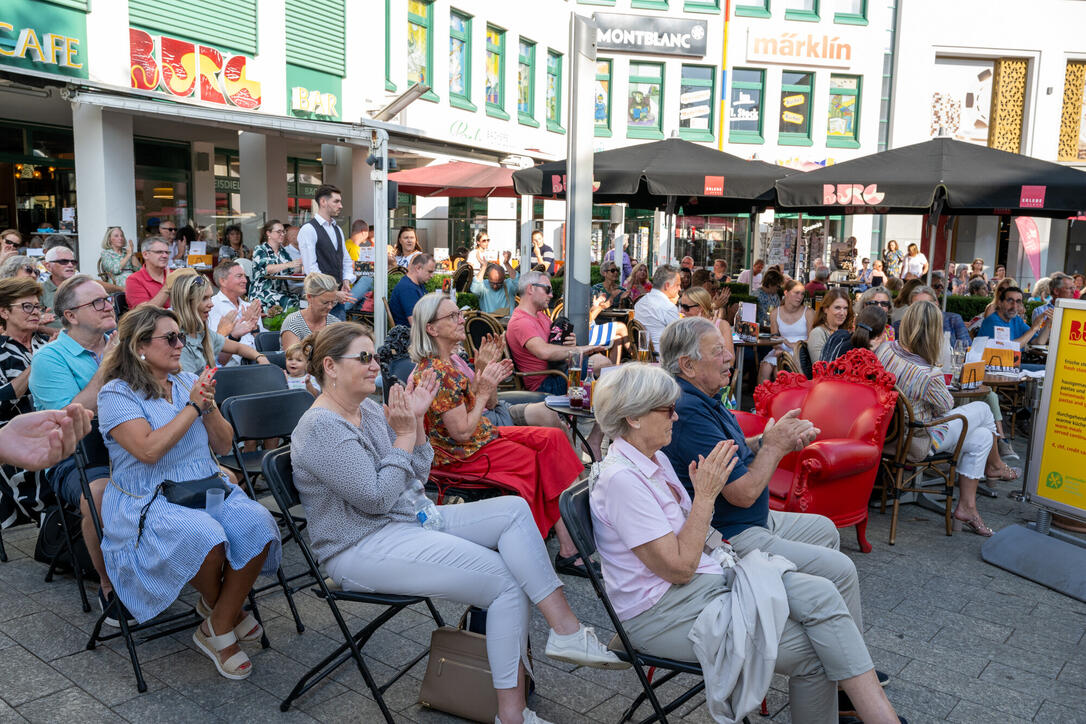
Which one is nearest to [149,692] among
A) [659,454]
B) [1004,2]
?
[659,454]

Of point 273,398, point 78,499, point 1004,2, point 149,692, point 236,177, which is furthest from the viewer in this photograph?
point 1004,2

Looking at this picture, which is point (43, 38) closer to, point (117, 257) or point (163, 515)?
point (117, 257)

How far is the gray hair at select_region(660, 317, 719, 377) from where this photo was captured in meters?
3.22

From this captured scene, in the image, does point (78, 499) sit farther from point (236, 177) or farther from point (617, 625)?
point (236, 177)

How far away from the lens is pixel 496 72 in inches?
764

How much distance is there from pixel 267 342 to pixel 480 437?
2.70 m

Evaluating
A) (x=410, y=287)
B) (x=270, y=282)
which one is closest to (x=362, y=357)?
(x=410, y=287)

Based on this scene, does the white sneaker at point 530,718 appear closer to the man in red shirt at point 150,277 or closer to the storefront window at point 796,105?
the man in red shirt at point 150,277

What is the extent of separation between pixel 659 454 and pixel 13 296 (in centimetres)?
342

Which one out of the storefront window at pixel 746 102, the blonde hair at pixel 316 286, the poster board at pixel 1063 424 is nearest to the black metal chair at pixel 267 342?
the blonde hair at pixel 316 286

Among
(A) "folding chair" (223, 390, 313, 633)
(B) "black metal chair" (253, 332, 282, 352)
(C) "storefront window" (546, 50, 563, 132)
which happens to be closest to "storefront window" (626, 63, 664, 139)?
(C) "storefront window" (546, 50, 563, 132)

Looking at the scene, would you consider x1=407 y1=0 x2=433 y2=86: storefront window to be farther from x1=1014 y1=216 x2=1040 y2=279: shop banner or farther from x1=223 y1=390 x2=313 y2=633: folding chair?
x1=1014 y1=216 x2=1040 y2=279: shop banner

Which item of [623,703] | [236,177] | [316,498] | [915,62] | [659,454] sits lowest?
[623,703]

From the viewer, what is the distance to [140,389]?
3232 mm
